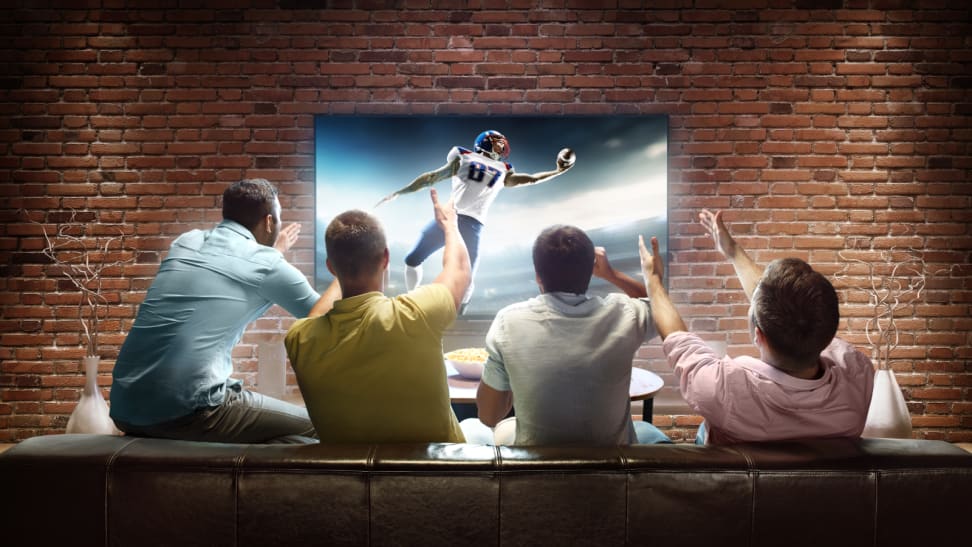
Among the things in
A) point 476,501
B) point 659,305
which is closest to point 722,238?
point 659,305

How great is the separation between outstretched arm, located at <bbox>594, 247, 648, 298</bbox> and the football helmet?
55.9 inches

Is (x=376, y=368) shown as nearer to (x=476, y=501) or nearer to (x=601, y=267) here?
(x=476, y=501)

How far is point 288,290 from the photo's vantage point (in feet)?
6.07

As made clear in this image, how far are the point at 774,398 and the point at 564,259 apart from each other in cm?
56

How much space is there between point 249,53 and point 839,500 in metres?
→ 3.47

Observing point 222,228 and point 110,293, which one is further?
point 110,293

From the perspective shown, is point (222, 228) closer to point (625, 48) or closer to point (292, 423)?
point (292, 423)

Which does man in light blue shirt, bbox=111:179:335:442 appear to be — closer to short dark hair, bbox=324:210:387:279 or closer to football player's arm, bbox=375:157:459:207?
short dark hair, bbox=324:210:387:279

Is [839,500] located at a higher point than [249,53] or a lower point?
lower

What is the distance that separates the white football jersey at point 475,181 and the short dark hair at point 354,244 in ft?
5.14

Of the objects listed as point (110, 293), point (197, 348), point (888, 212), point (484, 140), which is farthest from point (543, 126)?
point (110, 293)

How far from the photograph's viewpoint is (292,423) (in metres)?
1.92

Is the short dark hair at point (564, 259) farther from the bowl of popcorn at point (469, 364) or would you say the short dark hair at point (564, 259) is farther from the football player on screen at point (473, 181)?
the football player on screen at point (473, 181)

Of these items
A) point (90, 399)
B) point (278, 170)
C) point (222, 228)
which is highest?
point (278, 170)
